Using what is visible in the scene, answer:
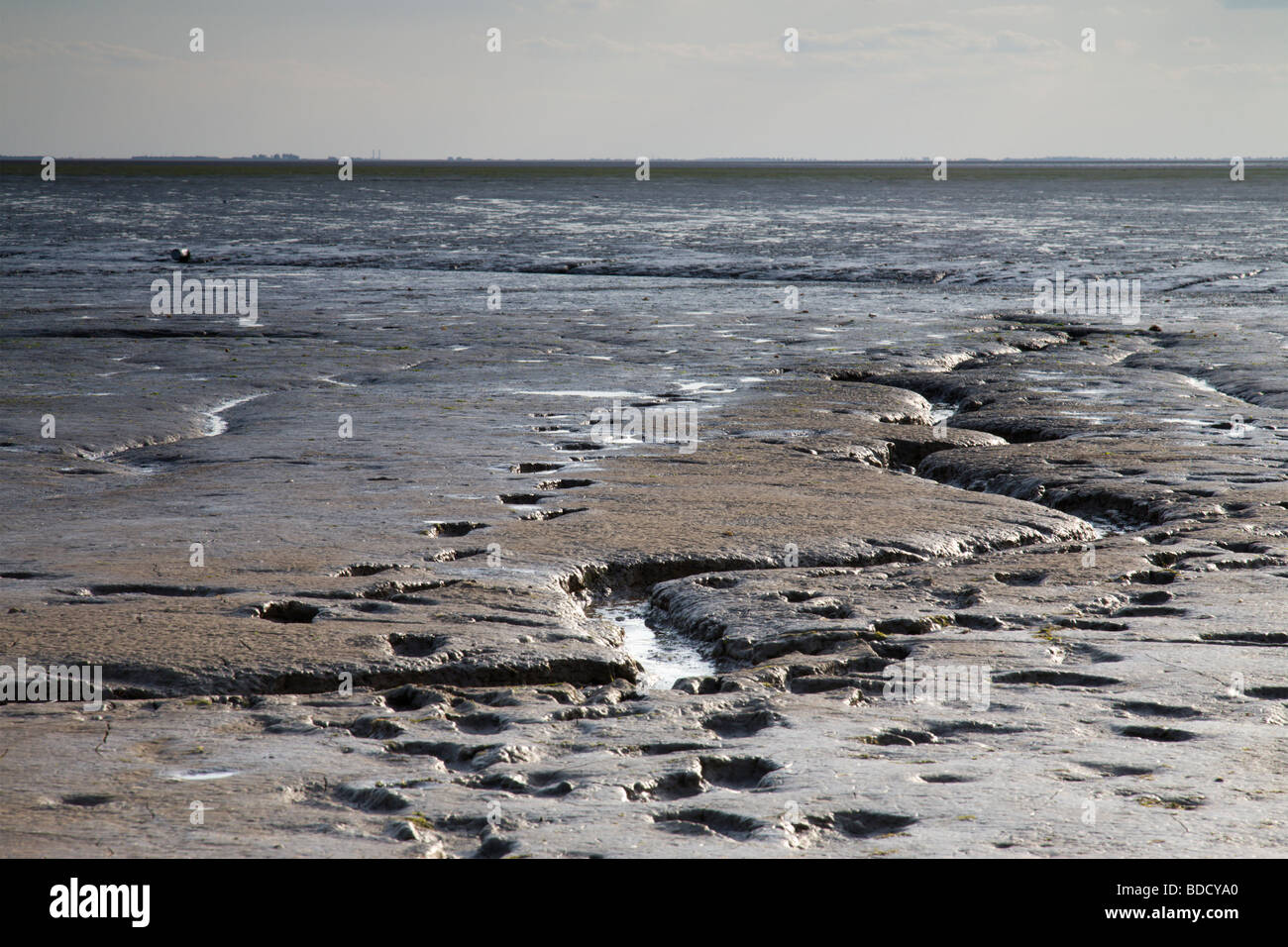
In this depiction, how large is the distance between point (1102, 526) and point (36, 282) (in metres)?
A: 19.5

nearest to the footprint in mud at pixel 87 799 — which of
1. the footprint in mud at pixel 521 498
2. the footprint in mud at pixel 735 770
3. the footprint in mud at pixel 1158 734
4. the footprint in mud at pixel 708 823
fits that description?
the footprint in mud at pixel 708 823

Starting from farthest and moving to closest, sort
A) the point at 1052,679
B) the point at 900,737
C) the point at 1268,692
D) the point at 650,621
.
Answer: the point at 650,621, the point at 1052,679, the point at 1268,692, the point at 900,737

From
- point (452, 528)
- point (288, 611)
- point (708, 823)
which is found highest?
point (452, 528)

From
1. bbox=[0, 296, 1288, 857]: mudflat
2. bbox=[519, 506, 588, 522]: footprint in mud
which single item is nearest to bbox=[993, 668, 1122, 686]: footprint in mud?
bbox=[0, 296, 1288, 857]: mudflat

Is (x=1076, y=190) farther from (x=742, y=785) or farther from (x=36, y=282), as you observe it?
(x=742, y=785)

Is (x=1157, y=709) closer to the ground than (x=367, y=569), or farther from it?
closer to the ground

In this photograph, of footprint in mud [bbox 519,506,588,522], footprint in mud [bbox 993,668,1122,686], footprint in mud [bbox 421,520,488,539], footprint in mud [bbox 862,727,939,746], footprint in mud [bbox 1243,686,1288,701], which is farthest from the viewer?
footprint in mud [bbox 519,506,588,522]

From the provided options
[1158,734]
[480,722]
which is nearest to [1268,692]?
[1158,734]

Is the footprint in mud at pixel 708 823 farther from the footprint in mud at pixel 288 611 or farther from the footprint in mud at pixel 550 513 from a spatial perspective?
the footprint in mud at pixel 550 513

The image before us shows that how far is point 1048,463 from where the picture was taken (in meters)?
8.38

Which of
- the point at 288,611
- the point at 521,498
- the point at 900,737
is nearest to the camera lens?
the point at 900,737

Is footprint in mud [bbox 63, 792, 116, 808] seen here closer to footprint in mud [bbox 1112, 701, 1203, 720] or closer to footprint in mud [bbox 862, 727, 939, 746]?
footprint in mud [bbox 862, 727, 939, 746]

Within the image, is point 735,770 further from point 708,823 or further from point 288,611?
point 288,611

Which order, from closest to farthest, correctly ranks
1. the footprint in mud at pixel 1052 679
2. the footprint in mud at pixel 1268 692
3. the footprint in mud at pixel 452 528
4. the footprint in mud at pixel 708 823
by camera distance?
the footprint in mud at pixel 708 823 → the footprint in mud at pixel 1268 692 → the footprint in mud at pixel 1052 679 → the footprint in mud at pixel 452 528
